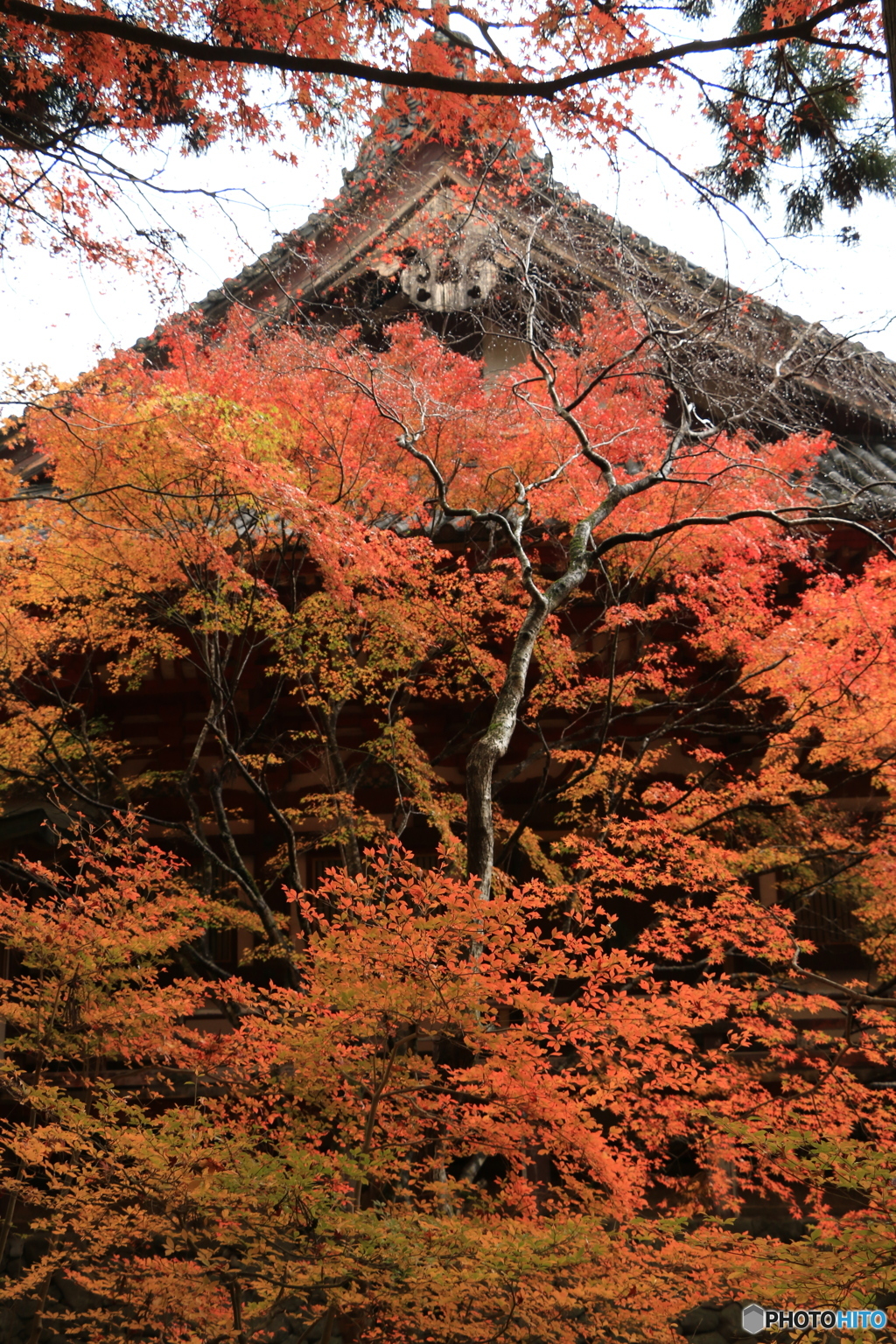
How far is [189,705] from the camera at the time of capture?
12.5 m

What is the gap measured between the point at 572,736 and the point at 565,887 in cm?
372

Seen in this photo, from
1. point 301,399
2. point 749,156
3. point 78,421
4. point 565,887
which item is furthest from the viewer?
point 301,399

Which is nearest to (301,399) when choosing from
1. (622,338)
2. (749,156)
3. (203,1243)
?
(622,338)

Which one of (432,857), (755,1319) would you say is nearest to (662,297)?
(432,857)

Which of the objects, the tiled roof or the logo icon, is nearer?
the logo icon

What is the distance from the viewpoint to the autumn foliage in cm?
604

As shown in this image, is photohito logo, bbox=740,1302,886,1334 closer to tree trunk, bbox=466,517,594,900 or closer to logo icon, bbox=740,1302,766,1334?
logo icon, bbox=740,1302,766,1334

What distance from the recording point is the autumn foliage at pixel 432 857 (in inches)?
238

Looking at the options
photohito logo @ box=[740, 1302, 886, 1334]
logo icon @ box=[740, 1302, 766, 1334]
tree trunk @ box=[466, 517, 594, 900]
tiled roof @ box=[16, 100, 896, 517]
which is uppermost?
tiled roof @ box=[16, 100, 896, 517]

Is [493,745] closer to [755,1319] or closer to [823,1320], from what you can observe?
[823,1320]

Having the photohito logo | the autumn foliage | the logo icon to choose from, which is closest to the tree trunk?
the autumn foliage

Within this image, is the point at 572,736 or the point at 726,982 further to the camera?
the point at 572,736

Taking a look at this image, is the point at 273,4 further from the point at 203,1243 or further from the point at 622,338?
the point at 203,1243

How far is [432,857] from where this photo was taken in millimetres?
12484
